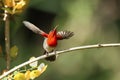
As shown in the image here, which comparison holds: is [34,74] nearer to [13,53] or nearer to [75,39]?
[13,53]

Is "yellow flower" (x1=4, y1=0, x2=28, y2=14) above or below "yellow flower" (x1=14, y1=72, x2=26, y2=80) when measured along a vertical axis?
above

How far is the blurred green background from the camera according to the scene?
123 inches

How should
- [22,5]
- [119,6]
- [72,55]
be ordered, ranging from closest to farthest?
[22,5]
[72,55]
[119,6]

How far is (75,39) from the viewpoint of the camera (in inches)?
121

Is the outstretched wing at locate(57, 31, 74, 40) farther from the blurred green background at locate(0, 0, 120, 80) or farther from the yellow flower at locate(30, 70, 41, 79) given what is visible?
the blurred green background at locate(0, 0, 120, 80)

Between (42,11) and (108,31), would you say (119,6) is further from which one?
(42,11)

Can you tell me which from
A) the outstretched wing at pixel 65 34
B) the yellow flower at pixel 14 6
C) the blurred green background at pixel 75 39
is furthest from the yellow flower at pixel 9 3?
the blurred green background at pixel 75 39

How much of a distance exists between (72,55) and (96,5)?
0.33m

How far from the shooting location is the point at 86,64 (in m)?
3.26

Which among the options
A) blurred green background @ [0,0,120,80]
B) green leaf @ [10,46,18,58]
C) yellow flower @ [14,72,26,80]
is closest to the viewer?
yellow flower @ [14,72,26,80]

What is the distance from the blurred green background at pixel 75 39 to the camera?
311cm

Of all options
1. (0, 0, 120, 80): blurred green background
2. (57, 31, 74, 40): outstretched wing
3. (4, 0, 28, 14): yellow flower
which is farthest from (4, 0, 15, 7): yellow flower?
(0, 0, 120, 80): blurred green background

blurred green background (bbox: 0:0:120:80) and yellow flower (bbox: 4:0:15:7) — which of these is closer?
yellow flower (bbox: 4:0:15:7)

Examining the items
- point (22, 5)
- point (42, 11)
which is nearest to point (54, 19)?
point (42, 11)
